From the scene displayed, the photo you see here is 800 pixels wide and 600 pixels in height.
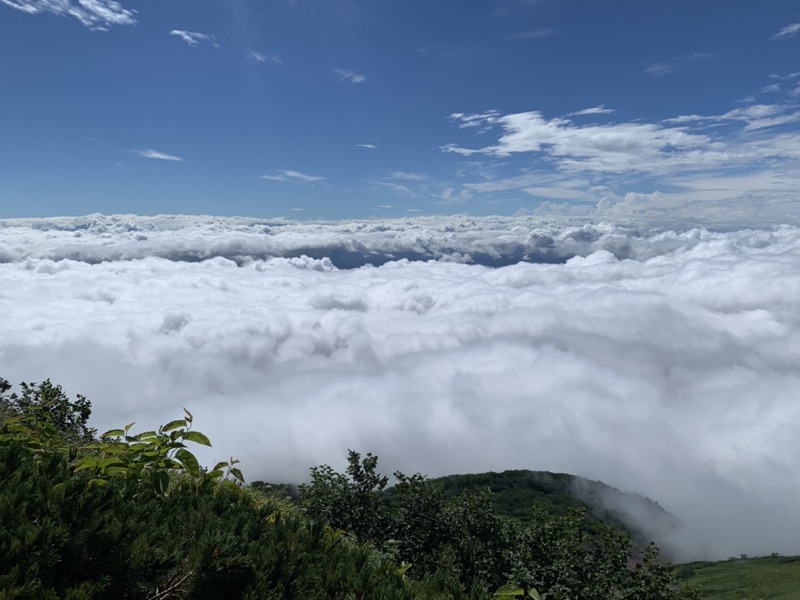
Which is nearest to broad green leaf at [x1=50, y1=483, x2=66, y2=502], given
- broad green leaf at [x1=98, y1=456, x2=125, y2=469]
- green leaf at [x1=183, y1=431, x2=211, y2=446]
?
broad green leaf at [x1=98, y1=456, x2=125, y2=469]

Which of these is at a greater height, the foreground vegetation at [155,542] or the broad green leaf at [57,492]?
the broad green leaf at [57,492]

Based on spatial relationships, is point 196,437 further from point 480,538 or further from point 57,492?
point 480,538

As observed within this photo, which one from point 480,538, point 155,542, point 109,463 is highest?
point 109,463

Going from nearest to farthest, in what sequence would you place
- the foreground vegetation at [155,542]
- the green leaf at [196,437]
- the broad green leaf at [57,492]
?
the foreground vegetation at [155,542] → the broad green leaf at [57,492] → the green leaf at [196,437]

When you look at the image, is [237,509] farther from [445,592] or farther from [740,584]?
[740,584]

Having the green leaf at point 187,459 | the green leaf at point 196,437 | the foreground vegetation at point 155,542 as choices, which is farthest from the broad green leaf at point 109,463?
the green leaf at point 196,437

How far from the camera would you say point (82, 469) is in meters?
6.09

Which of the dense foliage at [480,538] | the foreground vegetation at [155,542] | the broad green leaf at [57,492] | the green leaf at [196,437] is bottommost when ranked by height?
the dense foliage at [480,538]

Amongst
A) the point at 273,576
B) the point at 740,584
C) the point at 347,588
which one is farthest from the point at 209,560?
the point at 740,584

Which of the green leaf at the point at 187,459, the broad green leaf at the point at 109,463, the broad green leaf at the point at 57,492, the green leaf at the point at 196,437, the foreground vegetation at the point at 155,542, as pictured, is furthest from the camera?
the green leaf at the point at 187,459

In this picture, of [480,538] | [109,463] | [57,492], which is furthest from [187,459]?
[480,538]

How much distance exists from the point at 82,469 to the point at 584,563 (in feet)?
84.7

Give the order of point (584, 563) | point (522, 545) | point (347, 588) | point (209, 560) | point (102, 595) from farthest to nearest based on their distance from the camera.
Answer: point (522, 545) → point (584, 563) → point (347, 588) → point (209, 560) → point (102, 595)

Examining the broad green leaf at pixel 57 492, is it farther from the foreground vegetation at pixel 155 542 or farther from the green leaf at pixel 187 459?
the green leaf at pixel 187 459
